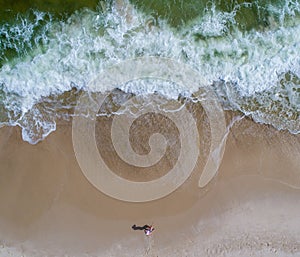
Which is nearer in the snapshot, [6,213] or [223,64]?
[6,213]

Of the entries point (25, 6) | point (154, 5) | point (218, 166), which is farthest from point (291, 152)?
point (25, 6)

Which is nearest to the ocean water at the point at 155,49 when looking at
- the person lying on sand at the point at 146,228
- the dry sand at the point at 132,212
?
the dry sand at the point at 132,212

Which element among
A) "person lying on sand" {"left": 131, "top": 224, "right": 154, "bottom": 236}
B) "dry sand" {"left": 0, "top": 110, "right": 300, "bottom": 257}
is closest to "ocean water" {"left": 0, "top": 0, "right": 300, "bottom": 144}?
"dry sand" {"left": 0, "top": 110, "right": 300, "bottom": 257}

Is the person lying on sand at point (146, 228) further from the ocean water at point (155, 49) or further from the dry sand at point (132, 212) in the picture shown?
the ocean water at point (155, 49)

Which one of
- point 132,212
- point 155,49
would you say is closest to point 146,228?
point 132,212

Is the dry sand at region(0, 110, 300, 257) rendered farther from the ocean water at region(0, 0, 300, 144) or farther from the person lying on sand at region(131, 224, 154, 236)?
the ocean water at region(0, 0, 300, 144)

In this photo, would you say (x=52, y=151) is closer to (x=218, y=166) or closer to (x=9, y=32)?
(x=9, y=32)
